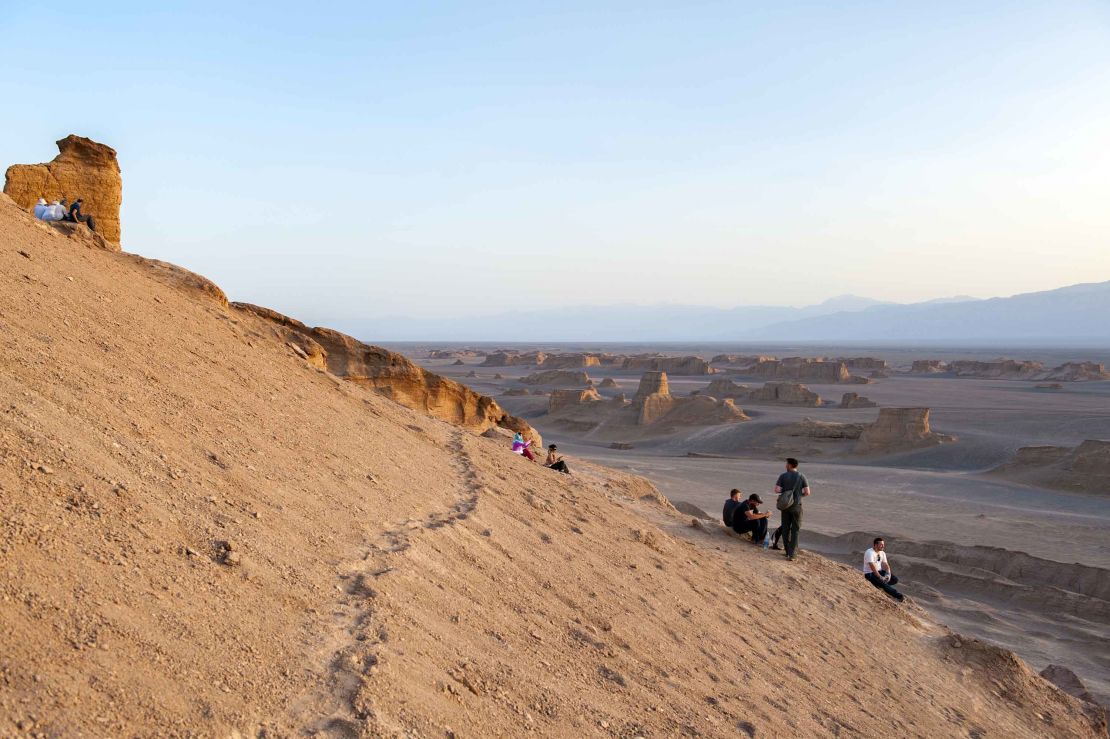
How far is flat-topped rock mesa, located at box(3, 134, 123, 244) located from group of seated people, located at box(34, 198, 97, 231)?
172 mm

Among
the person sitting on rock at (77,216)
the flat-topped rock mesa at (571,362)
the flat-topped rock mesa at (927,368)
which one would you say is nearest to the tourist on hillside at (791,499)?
the person sitting on rock at (77,216)

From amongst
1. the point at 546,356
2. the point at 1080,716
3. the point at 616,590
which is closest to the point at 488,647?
the point at 616,590

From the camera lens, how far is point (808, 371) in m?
77.1

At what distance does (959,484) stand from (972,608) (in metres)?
16.4

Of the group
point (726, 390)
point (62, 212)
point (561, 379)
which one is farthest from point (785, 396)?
point (62, 212)

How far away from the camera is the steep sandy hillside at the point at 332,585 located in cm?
324

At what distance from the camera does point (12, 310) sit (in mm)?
5957

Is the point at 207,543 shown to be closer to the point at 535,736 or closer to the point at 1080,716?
the point at 535,736

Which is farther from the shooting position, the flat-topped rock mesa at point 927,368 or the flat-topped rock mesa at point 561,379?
the flat-topped rock mesa at point 927,368

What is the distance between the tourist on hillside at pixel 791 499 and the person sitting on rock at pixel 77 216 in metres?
9.57

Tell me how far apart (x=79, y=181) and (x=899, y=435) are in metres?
33.4

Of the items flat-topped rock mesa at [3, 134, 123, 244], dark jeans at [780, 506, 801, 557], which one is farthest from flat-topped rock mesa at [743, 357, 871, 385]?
flat-topped rock mesa at [3, 134, 123, 244]

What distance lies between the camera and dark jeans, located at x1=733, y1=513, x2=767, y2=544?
34.9 ft

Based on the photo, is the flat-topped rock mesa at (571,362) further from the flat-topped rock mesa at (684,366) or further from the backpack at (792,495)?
the backpack at (792,495)
